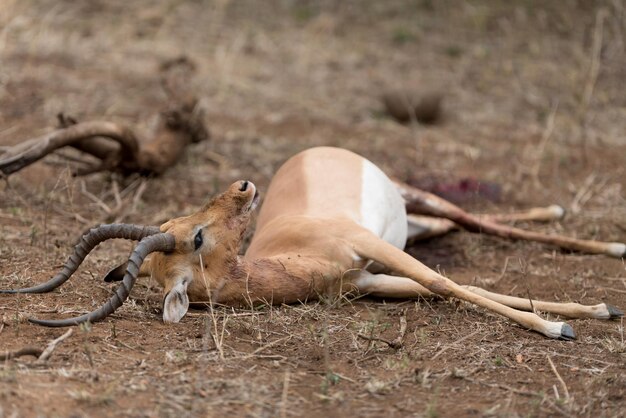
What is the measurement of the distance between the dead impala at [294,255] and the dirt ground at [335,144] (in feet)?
0.36

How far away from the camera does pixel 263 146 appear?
916 centimetres

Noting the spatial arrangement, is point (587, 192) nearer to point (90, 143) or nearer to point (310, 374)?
point (90, 143)

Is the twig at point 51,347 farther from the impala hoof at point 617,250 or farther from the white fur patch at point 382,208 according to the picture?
the impala hoof at point 617,250

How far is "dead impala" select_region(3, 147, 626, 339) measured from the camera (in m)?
4.75

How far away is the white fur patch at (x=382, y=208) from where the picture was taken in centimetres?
589

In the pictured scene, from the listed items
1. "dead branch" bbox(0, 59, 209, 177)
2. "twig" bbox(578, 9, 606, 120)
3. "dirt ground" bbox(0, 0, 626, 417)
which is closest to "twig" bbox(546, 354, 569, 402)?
"dirt ground" bbox(0, 0, 626, 417)

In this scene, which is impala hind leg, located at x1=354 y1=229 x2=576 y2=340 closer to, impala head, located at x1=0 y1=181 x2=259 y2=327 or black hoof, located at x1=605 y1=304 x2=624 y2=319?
black hoof, located at x1=605 y1=304 x2=624 y2=319

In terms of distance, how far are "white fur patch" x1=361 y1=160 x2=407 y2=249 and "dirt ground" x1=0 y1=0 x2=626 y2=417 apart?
0.43m

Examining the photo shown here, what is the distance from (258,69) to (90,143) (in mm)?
4875

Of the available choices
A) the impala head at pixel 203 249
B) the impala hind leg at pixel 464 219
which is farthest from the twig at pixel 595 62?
the impala head at pixel 203 249

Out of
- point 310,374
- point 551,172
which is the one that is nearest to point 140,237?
point 310,374

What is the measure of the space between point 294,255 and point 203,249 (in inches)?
23.3

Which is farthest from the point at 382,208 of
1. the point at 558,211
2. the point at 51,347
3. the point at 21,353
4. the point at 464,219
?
the point at 21,353

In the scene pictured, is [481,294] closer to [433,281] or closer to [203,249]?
[433,281]
